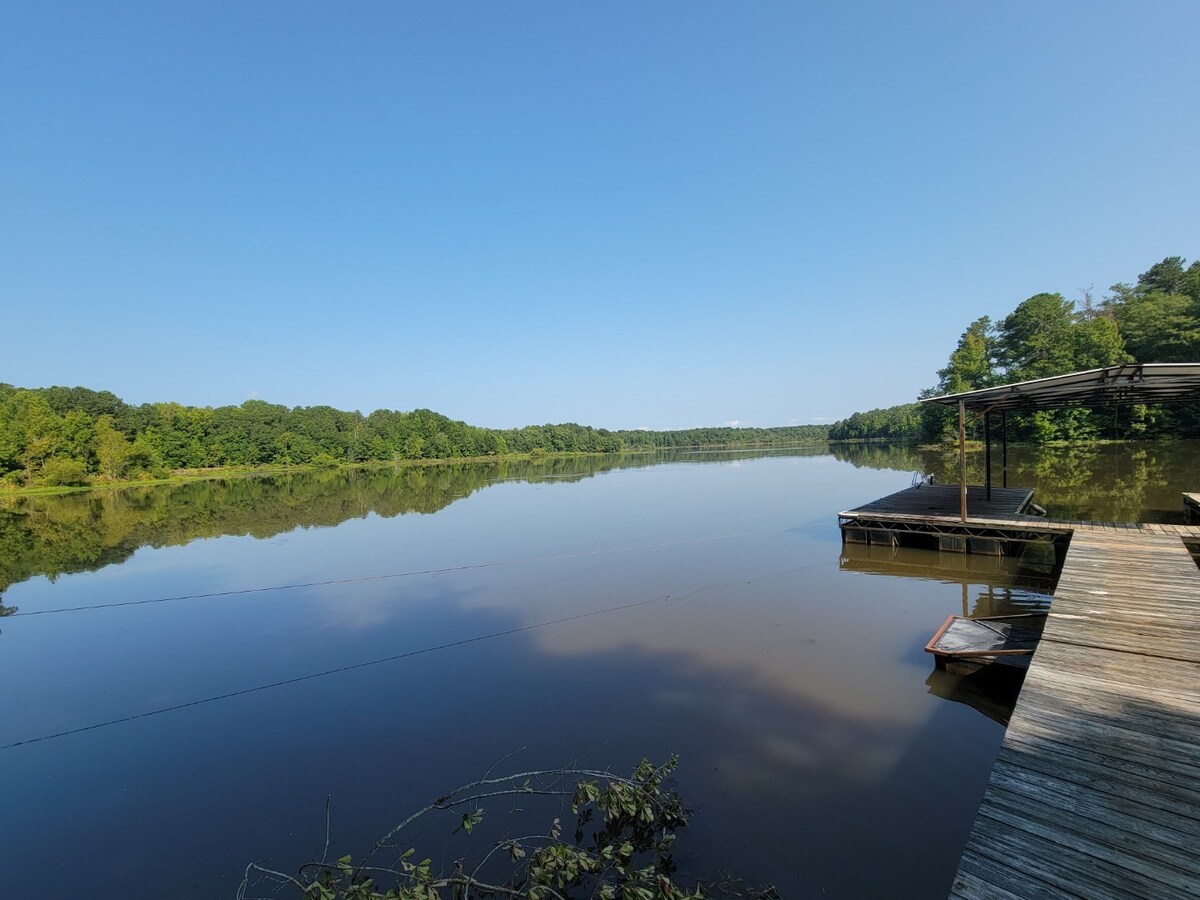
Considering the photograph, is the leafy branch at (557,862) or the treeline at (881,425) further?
the treeline at (881,425)

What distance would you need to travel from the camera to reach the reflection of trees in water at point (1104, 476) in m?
16.6

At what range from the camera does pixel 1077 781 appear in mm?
3211

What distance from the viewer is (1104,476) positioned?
2356 centimetres

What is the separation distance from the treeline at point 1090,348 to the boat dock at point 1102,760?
24693mm

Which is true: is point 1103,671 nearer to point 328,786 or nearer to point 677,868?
point 677,868

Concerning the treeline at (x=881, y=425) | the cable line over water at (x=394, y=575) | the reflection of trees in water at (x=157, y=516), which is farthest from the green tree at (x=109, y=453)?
the treeline at (x=881, y=425)

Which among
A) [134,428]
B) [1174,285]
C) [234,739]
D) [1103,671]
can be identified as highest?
[1174,285]

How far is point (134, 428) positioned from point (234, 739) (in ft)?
251

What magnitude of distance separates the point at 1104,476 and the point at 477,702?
30.4 meters

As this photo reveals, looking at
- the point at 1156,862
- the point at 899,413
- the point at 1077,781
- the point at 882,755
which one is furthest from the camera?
the point at 899,413

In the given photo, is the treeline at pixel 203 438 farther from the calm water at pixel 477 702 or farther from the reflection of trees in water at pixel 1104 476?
the reflection of trees in water at pixel 1104 476

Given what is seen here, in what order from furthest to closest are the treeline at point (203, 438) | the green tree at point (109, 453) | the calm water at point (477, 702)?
1. the green tree at point (109, 453)
2. the treeline at point (203, 438)
3. the calm water at point (477, 702)

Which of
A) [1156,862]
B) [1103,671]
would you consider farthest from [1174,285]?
[1156,862]

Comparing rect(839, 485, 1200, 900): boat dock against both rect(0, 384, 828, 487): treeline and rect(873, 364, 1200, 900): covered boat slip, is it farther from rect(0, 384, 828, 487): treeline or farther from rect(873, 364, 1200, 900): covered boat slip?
rect(0, 384, 828, 487): treeline
